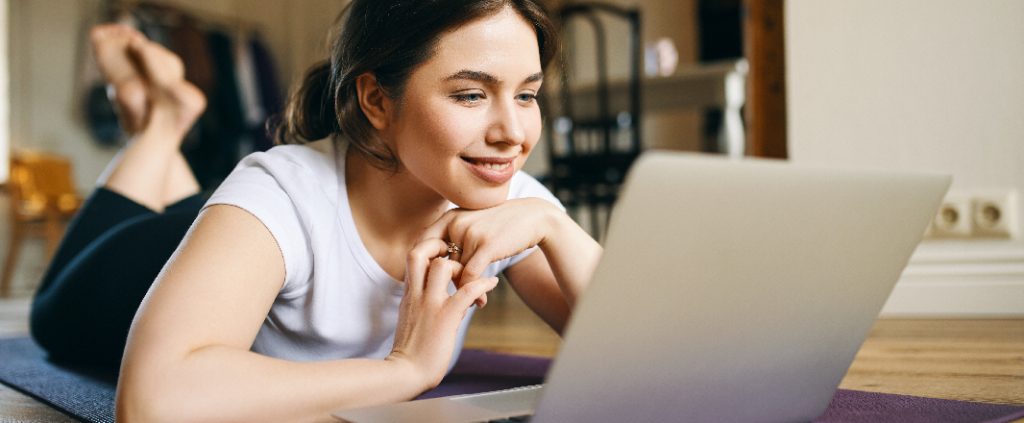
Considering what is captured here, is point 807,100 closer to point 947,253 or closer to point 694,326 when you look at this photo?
point 947,253

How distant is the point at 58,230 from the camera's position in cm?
391

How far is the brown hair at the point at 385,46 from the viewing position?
0.76 metres

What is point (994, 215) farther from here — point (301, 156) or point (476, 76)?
point (301, 156)

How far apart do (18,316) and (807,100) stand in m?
2.58

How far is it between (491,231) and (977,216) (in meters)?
1.39

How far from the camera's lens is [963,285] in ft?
5.44

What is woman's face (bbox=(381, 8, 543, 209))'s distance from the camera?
742 millimetres

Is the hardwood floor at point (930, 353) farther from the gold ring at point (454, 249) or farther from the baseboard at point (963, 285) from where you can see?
the gold ring at point (454, 249)

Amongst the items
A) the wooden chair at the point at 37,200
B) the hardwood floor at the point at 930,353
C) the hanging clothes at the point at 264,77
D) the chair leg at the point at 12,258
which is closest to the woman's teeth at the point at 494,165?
the hardwood floor at the point at 930,353

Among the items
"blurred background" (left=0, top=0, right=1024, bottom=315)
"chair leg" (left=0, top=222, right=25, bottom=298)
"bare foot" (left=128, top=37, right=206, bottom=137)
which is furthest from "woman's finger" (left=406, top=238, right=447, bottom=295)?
"chair leg" (left=0, top=222, right=25, bottom=298)

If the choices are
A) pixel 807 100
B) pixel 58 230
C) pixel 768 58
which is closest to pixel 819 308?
pixel 807 100

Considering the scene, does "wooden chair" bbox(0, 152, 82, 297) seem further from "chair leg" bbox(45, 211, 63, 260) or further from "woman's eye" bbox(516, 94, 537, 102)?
"woman's eye" bbox(516, 94, 537, 102)

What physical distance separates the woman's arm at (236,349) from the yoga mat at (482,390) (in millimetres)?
233

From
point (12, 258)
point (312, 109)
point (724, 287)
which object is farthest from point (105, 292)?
point (12, 258)
